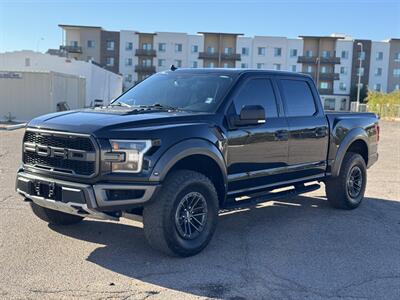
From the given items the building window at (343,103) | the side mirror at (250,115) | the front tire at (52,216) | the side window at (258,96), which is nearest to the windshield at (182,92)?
the side window at (258,96)

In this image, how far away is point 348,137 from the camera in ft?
26.3

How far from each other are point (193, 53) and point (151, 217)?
255 feet

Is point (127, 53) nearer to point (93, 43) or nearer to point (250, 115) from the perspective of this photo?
point (93, 43)

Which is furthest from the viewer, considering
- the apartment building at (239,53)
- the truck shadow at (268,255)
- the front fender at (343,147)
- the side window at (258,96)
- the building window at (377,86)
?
the building window at (377,86)

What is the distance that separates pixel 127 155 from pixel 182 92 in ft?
5.55

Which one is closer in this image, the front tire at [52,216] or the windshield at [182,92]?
the windshield at [182,92]

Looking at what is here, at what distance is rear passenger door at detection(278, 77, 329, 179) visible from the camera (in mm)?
6969

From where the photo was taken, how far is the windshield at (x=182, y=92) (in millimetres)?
6112

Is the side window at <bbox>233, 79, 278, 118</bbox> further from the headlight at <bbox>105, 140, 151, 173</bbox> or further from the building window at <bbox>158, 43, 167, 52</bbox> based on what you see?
the building window at <bbox>158, 43, 167, 52</bbox>

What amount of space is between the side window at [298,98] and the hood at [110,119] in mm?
1698

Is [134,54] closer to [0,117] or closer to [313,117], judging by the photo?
[0,117]

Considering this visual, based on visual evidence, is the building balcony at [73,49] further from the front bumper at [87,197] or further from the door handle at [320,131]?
the front bumper at [87,197]

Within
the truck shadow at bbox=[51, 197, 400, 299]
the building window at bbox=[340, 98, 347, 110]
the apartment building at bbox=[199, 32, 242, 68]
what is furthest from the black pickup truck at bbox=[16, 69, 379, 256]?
the building window at bbox=[340, 98, 347, 110]

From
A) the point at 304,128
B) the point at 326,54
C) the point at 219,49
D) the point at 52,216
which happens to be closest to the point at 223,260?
the point at 52,216
